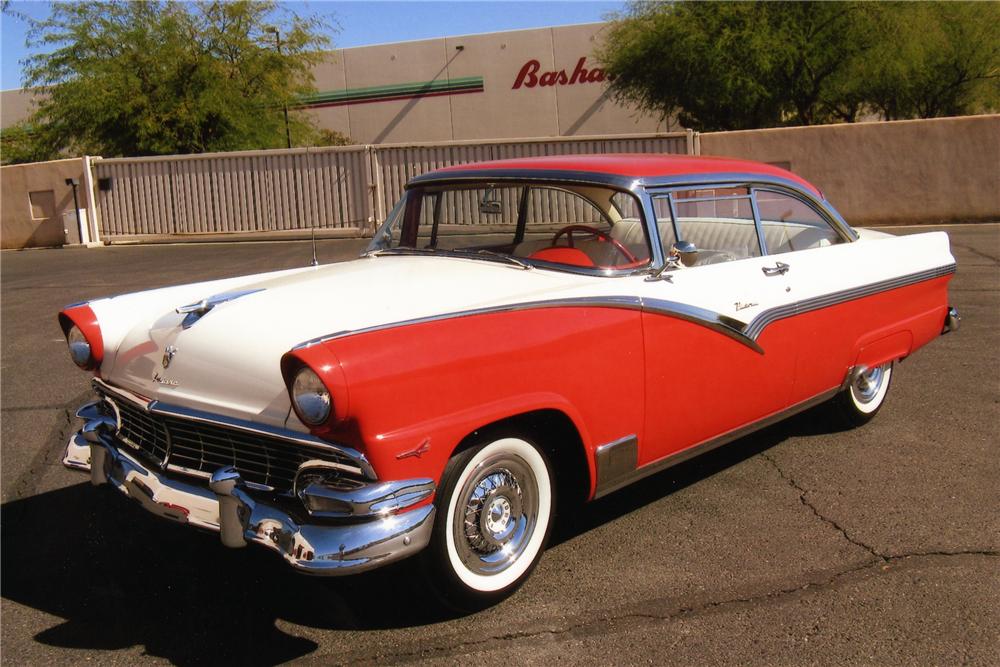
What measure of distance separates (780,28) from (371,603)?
19.0 m

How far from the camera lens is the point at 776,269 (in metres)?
4.49

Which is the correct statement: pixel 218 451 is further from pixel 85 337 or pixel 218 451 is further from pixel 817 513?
pixel 817 513

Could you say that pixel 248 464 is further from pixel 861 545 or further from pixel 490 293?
pixel 861 545

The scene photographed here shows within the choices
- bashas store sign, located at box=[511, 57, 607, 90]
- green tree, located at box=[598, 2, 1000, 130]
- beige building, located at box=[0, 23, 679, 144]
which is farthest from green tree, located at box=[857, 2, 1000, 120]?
bashas store sign, located at box=[511, 57, 607, 90]

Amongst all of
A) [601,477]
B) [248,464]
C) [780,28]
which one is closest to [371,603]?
[248,464]

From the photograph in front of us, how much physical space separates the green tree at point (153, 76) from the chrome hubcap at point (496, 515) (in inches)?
780

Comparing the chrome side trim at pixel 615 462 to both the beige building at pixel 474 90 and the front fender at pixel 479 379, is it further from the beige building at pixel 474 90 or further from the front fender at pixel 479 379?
the beige building at pixel 474 90

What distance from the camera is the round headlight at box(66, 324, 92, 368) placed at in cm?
390

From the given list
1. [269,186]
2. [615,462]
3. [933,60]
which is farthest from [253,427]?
[933,60]

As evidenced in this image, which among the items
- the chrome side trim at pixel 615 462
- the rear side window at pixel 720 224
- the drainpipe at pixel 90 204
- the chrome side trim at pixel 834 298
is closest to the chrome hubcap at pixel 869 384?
the chrome side trim at pixel 834 298

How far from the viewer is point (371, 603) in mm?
3492

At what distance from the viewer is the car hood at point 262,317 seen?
322 cm

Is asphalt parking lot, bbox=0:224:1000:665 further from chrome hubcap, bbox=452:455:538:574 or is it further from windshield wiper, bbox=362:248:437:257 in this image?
windshield wiper, bbox=362:248:437:257

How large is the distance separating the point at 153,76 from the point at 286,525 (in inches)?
821
